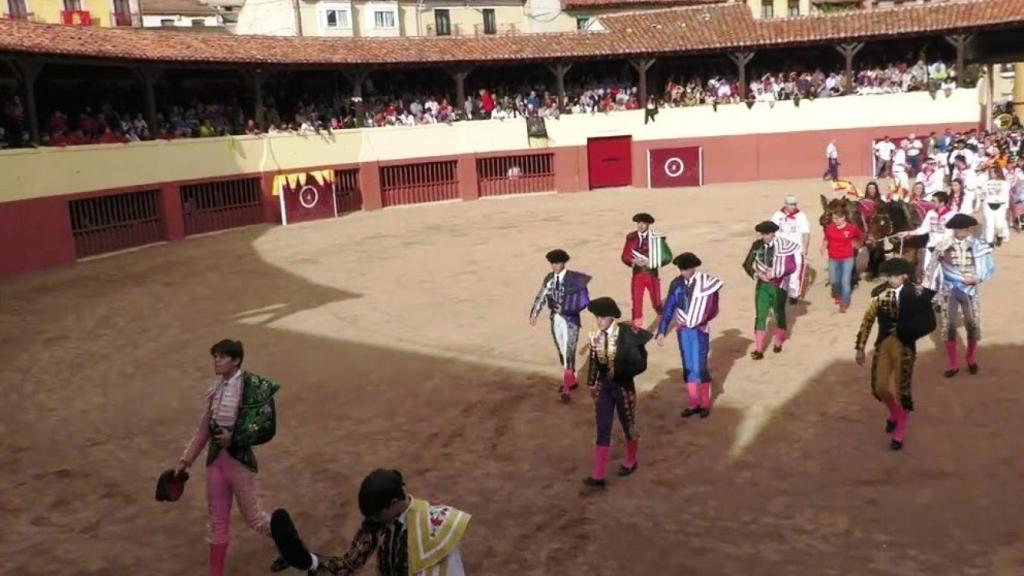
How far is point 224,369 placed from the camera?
5355 mm

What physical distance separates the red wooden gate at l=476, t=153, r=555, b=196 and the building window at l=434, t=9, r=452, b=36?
1656cm

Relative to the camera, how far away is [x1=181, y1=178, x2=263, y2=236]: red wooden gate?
23.5m

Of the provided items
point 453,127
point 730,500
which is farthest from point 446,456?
point 453,127

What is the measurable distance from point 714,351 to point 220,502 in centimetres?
628

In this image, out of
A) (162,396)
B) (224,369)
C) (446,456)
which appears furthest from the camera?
(162,396)

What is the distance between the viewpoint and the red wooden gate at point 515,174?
29.6 m

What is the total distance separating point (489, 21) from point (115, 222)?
91.8 feet

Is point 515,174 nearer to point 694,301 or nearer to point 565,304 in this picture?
point 565,304

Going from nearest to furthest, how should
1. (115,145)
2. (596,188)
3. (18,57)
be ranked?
(18,57) → (115,145) → (596,188)

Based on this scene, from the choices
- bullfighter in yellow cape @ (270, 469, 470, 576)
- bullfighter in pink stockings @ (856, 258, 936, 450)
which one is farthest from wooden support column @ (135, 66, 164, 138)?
bullfighter in yellow cape @ (270, 469, 470, 576)

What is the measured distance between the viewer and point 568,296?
29.0 ft

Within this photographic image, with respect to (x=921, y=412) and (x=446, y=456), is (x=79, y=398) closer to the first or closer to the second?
(x=446, y=456)

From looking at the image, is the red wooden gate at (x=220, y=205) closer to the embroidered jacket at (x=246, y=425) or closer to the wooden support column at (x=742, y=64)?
the wooden support column at (x=742, y=64)

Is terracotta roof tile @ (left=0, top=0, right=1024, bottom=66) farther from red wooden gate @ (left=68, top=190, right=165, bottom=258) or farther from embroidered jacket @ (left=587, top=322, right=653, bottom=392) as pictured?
embroidered jacket @ (left=587, top=322, right=653, bottom=392)
